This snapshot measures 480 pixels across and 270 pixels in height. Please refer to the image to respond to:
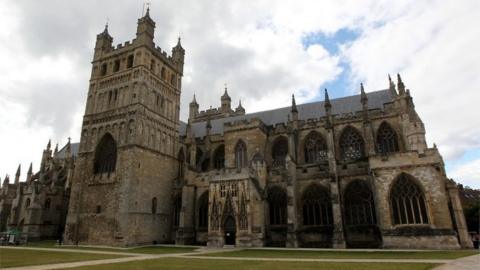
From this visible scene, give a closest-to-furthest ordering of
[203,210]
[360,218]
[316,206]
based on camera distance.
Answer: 1. [360,218]
2. [316,206]
3. [203,210]

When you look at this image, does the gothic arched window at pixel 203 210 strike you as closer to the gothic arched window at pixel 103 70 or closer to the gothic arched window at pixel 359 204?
the gothic arched window at pixel 359 204

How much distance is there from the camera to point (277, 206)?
2911 centimetres

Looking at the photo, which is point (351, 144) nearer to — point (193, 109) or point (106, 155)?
point (106, 155)

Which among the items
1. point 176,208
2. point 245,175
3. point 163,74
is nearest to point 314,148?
point 245,175

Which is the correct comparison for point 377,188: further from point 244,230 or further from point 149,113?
point 149,113

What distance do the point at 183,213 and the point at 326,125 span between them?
1695cm

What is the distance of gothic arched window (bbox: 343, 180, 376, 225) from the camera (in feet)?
85.3

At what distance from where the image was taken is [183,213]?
3094 cm

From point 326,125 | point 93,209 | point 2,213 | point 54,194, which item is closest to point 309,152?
point 326,125

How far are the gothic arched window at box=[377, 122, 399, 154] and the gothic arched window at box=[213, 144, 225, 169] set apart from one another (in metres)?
17.6

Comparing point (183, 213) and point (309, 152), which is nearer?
point (183, 213)

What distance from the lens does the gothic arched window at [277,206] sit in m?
28.7

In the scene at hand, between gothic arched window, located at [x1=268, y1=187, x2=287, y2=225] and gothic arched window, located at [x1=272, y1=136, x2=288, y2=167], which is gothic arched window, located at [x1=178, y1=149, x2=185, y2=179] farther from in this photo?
gothic arched window, located at [x1=268, y1=187, x2=287, y2=225]

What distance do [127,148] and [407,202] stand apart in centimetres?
2560
